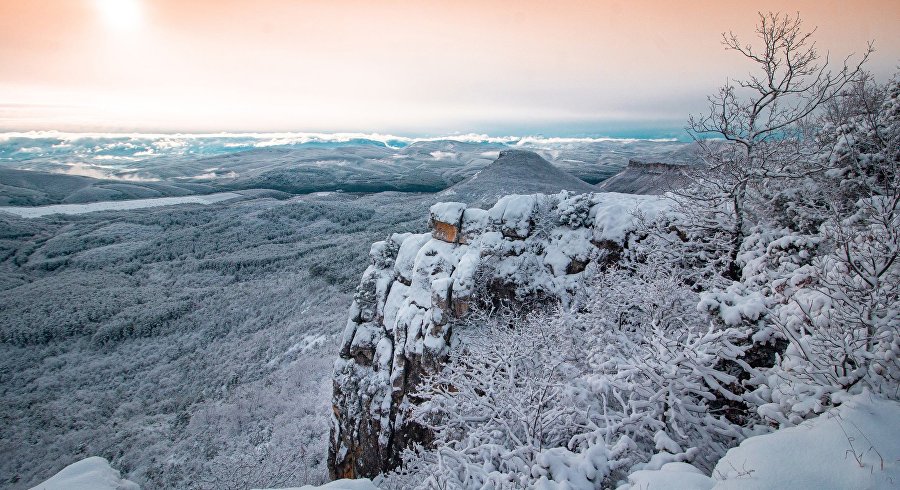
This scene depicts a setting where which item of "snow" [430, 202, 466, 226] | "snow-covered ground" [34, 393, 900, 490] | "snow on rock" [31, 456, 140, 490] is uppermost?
"snow" [430, 202, 466, 226]

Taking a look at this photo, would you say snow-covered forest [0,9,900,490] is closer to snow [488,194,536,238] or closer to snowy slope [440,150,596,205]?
snow [488,194,536,238]

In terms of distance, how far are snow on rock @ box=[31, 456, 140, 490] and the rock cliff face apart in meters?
9.82

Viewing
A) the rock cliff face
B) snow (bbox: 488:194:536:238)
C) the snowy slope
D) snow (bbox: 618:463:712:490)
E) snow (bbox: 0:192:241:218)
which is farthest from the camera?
snow (bbox: 0:192:241:218)

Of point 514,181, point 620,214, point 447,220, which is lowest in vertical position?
point 514,181

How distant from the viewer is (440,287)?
18.6 m

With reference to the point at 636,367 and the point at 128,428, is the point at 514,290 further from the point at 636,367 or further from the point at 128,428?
the point at 128,428

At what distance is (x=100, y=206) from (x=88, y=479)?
7330 inches

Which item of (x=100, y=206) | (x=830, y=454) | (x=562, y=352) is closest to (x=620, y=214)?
(x=562, y=352)

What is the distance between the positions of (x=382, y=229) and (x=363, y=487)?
283 feet

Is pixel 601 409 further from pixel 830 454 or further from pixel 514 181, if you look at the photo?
pixel 514 181

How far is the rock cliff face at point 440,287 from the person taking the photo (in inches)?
708

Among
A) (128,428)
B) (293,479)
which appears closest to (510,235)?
(293,479)

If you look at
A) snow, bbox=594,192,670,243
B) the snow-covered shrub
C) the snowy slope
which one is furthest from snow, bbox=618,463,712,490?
the snowy slope

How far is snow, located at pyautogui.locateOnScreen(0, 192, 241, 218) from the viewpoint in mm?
133000
